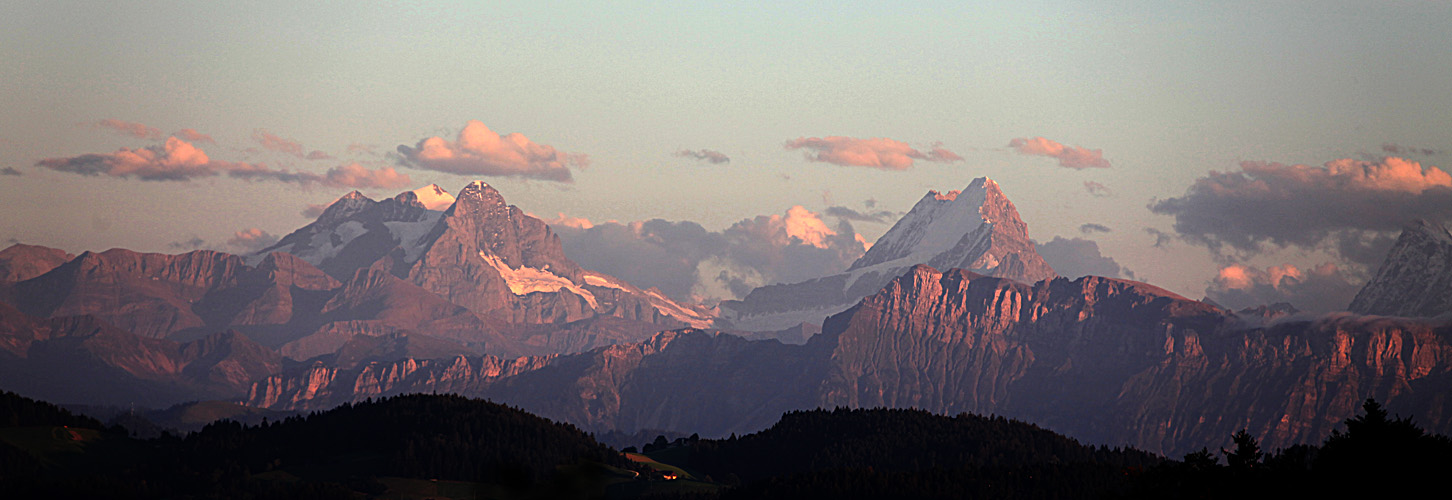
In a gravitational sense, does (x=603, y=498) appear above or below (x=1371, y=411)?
below

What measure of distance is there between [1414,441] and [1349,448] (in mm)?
5123

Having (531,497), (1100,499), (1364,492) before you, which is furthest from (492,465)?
(1364,492)

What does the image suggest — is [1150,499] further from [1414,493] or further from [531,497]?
[531,497]

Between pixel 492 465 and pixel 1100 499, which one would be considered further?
pixel 1100 499

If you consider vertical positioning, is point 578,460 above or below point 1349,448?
below

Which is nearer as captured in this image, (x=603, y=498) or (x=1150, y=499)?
(x=603, y=498)

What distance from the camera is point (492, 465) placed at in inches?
2357

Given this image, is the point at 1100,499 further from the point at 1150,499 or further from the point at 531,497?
the point at 531,497

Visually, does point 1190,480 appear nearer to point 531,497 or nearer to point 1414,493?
point 1414,493

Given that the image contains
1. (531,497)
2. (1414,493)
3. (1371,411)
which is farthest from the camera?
(1371,411)

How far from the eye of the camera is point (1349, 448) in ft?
445

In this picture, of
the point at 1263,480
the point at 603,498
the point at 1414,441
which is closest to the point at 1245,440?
the point at 1263,480

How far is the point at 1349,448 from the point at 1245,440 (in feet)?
32.4

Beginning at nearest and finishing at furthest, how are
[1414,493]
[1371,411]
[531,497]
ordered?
[531,497] < [1414,493] < [1371,411]
